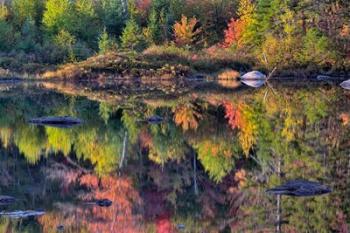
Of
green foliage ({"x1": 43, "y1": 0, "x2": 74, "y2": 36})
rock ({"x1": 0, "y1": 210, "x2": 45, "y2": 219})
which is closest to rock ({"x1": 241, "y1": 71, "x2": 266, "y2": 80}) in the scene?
green foliage ({"x1": 43, "y1": 0, "x2": 74, "y2": 36})

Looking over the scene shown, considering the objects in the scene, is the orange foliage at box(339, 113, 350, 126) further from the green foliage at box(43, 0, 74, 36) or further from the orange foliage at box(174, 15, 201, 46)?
the green foliage at box(43, 0, 74, 36)

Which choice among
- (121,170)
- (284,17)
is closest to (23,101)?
(121,170)

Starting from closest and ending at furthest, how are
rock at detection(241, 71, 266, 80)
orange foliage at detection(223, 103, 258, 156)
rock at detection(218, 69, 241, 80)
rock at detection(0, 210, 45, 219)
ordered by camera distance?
rock at detection(0, 210, 45, 219)
orange foliage at detection(223, 103, 258, 156)
rock at detection(241, 71, 266, 80)
rock at detection(218, 69, 241, 80)

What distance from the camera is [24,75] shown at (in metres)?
45.8

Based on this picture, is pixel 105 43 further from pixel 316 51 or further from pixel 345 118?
pixel 345 118

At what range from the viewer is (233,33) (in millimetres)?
52562

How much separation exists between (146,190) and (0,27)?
45.1 meters

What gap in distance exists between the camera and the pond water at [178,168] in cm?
821

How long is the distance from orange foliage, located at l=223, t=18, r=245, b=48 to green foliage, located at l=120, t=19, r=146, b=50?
6.93 m

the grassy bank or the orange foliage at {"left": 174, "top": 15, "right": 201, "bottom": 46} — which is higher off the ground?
the orange foliage at {"left": 174, "top": 15, "right": 201, "bottom": 46}

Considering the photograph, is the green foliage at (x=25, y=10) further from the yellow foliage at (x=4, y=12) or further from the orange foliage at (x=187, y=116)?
the orange foliage at (x=187, y=116)

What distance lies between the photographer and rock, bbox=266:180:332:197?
9242 millimetres

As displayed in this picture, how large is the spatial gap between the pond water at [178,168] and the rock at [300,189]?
0.54 feet

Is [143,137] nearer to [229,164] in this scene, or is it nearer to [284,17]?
Result: [229,164]
